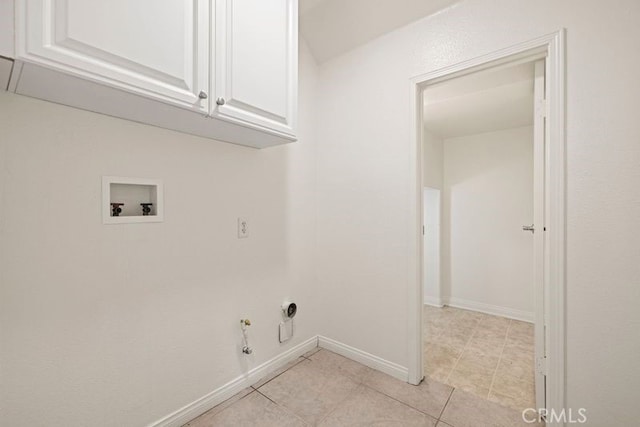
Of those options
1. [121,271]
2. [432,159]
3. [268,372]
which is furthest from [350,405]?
[432,159]

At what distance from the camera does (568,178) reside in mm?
1343

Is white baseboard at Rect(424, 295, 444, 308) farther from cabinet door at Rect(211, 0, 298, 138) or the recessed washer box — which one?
the recessed washer box

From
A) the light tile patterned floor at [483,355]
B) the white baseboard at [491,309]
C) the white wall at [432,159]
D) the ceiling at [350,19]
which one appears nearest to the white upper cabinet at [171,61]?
the ceiling at [350,19]

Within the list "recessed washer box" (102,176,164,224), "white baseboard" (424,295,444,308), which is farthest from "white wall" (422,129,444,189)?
"recessed washer box" (102,176,164,224)

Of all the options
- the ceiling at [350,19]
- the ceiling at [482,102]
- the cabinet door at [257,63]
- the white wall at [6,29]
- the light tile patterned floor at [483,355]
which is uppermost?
the ceiling at [350,19]

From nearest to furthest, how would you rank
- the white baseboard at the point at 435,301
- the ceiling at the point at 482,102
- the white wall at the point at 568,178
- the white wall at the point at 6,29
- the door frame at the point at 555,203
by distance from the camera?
the white wall at the point at 6,29, the white wall at the point at 568,178, the door frame at the point at 555,203, the ceiling at the point at 482,102, the white baseboard at the point at 435,301

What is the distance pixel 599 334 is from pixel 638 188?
660 mm

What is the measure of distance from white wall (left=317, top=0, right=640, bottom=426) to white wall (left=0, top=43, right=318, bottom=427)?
1.78 ft

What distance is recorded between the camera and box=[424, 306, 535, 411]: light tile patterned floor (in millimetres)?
1804

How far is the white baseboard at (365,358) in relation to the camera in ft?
6.25

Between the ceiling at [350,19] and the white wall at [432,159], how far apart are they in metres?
1.69

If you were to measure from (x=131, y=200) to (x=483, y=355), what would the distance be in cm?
269

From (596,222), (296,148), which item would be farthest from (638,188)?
(296,148)

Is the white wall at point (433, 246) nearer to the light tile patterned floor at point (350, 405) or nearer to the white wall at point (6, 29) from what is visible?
the light tile patterned floor at point (350, 405)
